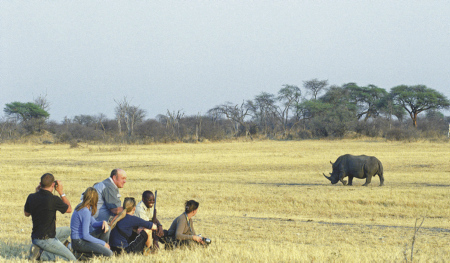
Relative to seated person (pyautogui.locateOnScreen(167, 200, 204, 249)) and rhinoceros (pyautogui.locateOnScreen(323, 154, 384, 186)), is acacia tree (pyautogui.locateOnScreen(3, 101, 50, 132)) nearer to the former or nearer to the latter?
rhinoceros (pyautogui.locateOnScreen(323, 154, 384, 186))

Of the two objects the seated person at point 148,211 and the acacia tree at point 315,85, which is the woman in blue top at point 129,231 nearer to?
the seated person at point 148,211

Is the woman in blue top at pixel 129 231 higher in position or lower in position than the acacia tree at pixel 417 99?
lower

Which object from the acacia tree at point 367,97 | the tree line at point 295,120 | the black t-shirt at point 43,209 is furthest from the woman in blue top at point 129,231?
the acacia tree at point 367,97

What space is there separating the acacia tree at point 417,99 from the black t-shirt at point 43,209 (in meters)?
57.3

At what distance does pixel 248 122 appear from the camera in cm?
7094

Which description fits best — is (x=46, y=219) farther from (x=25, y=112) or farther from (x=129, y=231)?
(x=25, y=112)

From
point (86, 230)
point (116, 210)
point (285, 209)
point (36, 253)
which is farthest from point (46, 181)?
point (285, 209)

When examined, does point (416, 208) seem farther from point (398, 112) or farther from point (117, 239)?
point (398, 112)

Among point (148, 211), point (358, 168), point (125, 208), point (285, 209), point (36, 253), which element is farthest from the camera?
point (358, 168)

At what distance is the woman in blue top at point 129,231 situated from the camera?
6.91 meters

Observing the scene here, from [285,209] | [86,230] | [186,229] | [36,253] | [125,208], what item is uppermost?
[125,208]

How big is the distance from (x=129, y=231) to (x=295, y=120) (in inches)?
2607

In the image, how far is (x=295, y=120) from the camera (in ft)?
Answer: 236

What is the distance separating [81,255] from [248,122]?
64518 mm
